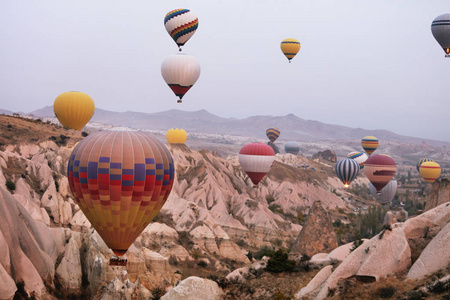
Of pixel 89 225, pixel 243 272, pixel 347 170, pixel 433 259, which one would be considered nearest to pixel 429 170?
pixel 347 170

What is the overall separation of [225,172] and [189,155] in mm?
7600

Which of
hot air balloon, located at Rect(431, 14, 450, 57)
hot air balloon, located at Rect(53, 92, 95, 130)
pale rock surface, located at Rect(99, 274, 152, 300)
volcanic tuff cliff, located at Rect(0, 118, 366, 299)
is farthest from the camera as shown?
hot air balloon, located at Rect(53, 92, 95, 130)

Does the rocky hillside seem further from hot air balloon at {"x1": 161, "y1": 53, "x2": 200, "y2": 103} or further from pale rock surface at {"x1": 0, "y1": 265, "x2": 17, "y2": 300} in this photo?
hot air balloon at {"x1": 161, "y1": 53, "x2": 200, "y2": 103}

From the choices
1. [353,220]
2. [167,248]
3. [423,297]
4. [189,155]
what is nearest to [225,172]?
[189,155]

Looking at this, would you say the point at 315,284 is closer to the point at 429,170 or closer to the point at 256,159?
the point at 256,159

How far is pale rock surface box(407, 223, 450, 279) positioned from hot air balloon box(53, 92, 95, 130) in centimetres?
5532

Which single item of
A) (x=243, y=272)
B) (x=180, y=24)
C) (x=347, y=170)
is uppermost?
(x=180, y=24)

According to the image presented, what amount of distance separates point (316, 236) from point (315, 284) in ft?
30.8

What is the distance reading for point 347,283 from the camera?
2127cm

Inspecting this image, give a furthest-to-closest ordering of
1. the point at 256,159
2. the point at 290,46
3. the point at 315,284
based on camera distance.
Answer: the point at 290,46, the point at 256,159, the point at 315,284

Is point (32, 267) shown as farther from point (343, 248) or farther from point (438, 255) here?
point (438, 255)

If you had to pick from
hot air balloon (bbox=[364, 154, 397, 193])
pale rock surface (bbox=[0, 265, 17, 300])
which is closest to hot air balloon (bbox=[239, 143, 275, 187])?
hot air balloon (bbox=[364, 154, 397, 193])

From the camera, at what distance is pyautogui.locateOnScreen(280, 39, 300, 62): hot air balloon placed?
2859 inches

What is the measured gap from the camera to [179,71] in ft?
166
